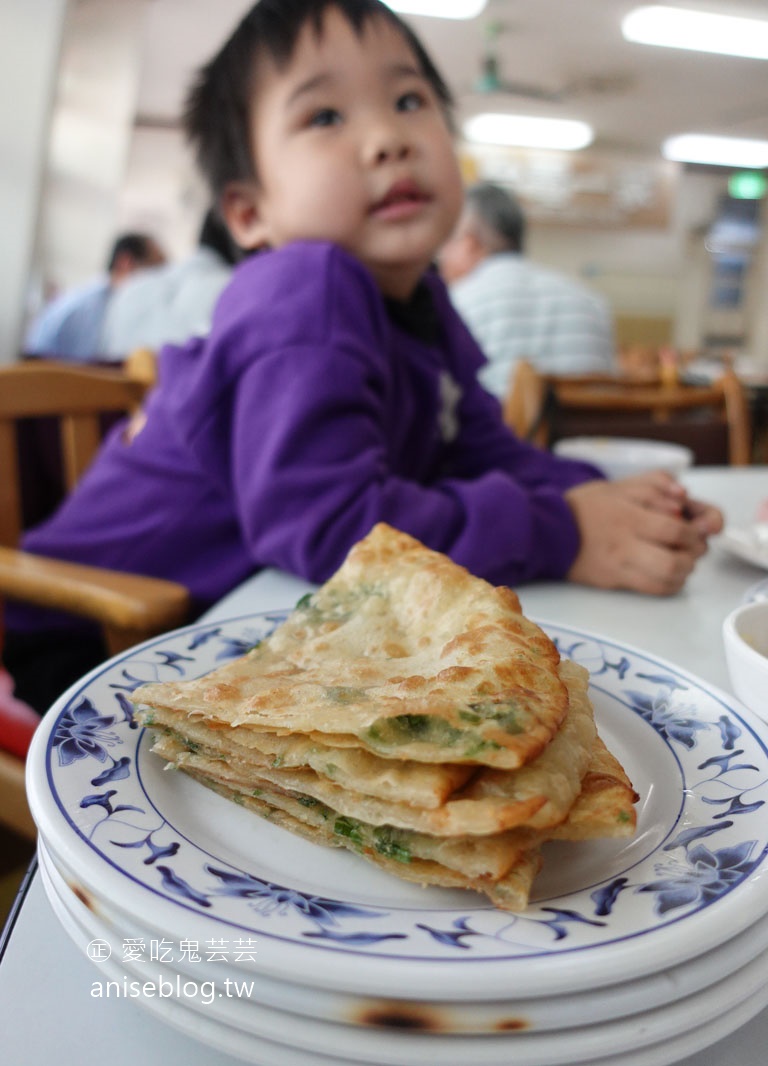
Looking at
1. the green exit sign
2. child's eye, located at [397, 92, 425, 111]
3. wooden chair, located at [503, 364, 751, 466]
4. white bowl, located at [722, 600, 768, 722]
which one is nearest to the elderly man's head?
wooden chair, located at [503, 364, 751, 466]

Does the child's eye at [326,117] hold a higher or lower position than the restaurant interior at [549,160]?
lower

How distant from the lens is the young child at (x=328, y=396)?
0.82 metres

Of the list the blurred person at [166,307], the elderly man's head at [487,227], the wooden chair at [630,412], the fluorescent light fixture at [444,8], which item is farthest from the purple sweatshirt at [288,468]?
the fluorescent light fixture at [444,8]

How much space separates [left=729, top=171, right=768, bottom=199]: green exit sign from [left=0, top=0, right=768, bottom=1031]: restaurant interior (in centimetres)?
3

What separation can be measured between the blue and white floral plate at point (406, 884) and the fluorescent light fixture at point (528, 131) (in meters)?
8.34

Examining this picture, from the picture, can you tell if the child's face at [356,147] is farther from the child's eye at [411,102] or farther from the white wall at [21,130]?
the white wall at [21,130]

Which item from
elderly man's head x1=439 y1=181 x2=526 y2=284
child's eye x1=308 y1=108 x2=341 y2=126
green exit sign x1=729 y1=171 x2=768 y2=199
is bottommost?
child's eye x1=308 y1=108 x2=341 y2=126

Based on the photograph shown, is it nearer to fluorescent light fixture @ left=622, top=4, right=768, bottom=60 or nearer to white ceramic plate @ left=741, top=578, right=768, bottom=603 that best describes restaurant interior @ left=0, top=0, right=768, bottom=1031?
fluorescent light fixture @ left=622, top=4, right=768, bottom=60

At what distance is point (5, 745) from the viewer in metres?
0.89

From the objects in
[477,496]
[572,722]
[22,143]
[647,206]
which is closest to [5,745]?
[477,496]

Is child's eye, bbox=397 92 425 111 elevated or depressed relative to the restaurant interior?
depressed

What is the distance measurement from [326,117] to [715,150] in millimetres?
9515

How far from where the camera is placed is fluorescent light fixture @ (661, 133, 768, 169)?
848 centimetres

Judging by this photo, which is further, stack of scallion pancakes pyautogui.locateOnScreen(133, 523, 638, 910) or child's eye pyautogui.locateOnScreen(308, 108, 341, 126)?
child's eye pyautogui.locateOnScreen(308, 108, 341, 126)
